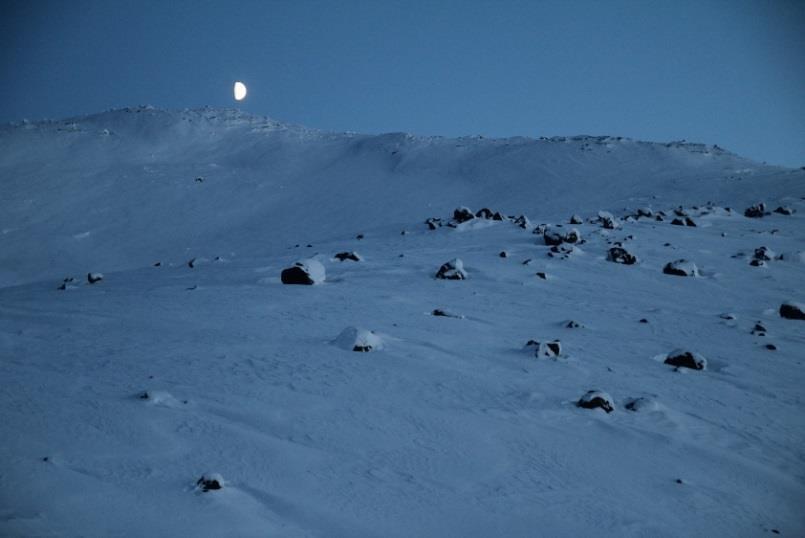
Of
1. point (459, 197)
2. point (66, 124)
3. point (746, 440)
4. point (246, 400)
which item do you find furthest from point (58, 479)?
point (66, 124)

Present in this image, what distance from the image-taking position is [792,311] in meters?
5.28

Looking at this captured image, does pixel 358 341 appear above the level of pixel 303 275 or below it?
below

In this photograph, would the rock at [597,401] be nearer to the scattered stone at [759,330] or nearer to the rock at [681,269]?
the scattered stone at [759,330]

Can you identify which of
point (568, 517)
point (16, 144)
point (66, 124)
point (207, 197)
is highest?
point (66, 124)

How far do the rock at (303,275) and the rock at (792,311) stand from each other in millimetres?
5291

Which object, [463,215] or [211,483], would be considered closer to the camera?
[211,483]

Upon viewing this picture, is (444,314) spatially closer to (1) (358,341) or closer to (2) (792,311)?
(1) (358,341)

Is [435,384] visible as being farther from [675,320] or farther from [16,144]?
[16,144]

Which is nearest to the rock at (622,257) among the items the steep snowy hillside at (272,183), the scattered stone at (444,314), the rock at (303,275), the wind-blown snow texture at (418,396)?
the wind-blown snow texture at (418,396)

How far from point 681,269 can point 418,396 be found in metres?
5.62

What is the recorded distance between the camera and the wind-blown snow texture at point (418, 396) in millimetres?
2062

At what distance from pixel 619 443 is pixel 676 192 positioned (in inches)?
649

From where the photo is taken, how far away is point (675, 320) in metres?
5.14

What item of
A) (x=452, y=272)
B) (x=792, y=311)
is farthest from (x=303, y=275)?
(x=792, y=311)
